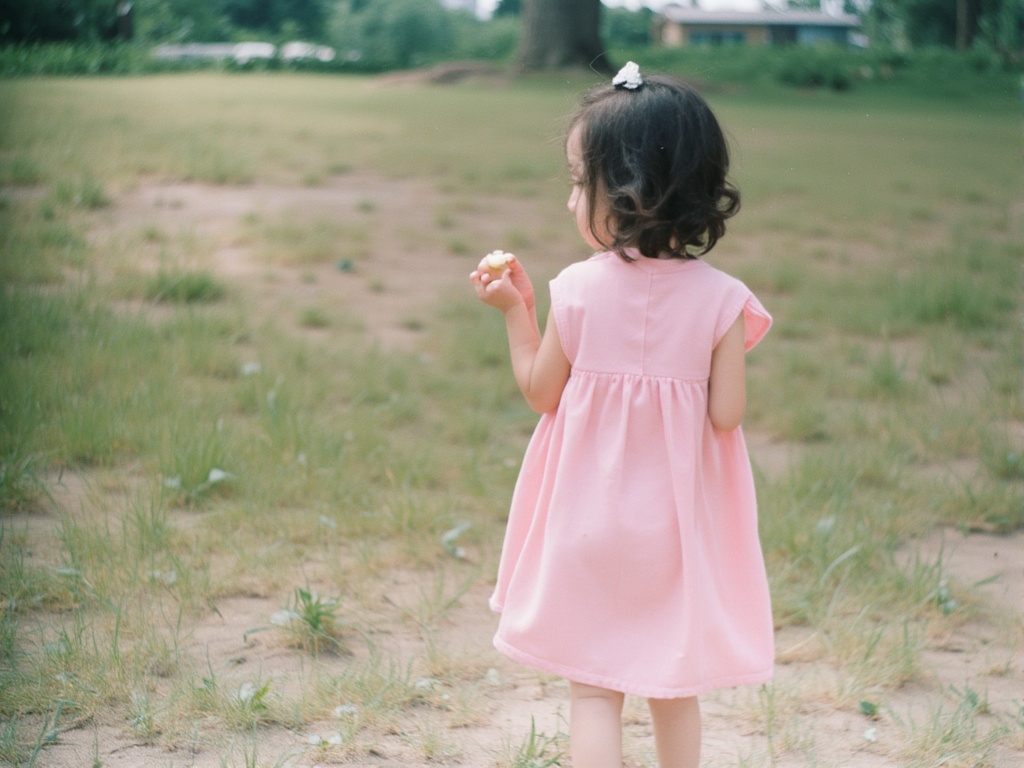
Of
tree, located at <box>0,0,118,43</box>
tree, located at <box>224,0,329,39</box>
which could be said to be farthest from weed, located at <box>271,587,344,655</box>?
tree, located at <box>224,0,329,39</box>

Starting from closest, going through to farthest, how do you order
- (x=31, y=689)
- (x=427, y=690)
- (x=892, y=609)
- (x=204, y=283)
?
(x=31, y=689)
(x=427, y=690)
(x=892, y=609)
(x=204, y=283)

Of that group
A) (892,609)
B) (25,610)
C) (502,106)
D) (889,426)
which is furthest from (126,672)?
(502,106)

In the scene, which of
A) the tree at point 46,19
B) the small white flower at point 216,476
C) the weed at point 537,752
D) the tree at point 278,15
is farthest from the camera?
the tree at point 278,15

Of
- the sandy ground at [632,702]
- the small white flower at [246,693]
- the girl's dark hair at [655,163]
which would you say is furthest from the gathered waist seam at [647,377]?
the small white flower at [246,693]

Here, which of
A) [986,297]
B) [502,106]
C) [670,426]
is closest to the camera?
[670,426]

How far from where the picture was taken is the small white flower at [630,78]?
68.6 inches

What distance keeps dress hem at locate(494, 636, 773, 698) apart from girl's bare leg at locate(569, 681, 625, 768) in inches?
1.4

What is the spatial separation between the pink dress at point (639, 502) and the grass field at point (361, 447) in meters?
0.40

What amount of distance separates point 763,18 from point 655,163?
11939mm

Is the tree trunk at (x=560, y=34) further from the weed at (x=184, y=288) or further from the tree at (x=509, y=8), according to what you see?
the weed at (x=184, y=288)

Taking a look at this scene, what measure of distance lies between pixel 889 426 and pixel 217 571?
8.41 feet

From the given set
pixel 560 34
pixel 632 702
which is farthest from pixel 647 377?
pixel 560 34

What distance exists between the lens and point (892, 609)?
2.83 metres

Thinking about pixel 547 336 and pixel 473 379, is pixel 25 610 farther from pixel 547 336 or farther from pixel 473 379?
pixel 473 379
